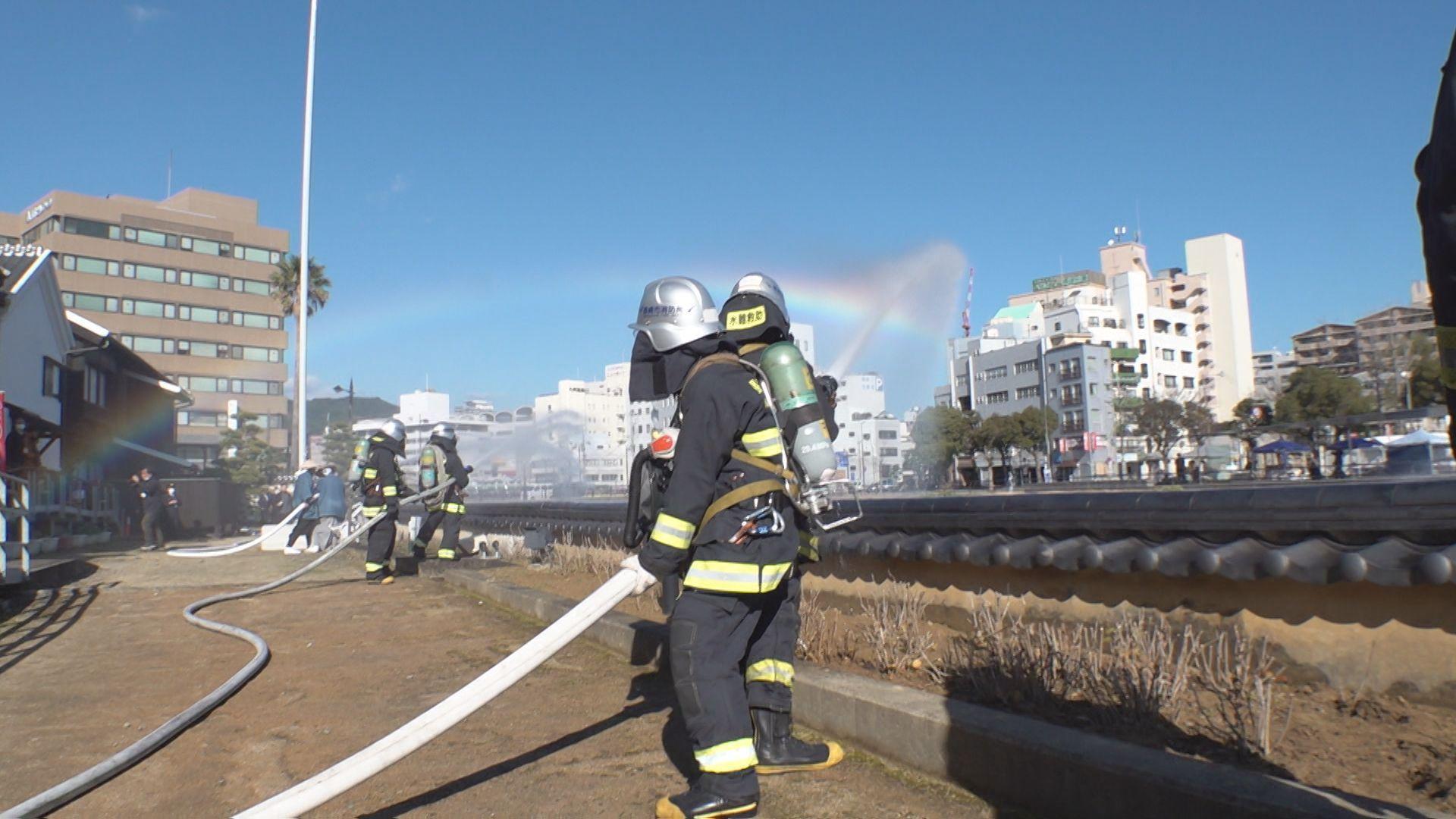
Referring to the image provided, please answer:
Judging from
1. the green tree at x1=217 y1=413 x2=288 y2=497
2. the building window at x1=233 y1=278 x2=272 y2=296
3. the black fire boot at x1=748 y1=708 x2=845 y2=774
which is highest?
the building window at x1=233 y1=278 x2=272 y2=296

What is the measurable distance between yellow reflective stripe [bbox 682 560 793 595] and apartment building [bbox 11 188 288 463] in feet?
253

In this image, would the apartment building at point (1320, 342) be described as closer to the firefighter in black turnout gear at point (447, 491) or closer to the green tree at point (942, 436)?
the green tree at point (942, 436)

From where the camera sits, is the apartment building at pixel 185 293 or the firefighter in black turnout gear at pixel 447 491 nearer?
the firefighter in black turnout gear at pixel 447 491

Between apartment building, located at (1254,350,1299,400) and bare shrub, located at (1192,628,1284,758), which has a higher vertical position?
apartment building, located at (1254,350,1299,400)

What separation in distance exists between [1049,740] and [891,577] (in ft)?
10.2

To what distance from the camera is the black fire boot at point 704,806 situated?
330 cm

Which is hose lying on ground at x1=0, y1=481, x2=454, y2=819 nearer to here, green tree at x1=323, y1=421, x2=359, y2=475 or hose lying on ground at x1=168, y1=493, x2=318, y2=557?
hose lying on ground at x1=168, y1=493, x2=318, y2=557

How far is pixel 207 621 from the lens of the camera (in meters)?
8.09

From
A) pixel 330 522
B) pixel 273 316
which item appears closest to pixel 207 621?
pixel 330 522

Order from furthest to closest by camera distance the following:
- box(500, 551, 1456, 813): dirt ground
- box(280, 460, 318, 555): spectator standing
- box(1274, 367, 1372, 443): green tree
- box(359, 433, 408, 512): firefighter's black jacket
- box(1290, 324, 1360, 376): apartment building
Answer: box(1290, 324, 1360, 376): apartment building, box(1274, 367, 1372, 443): green tree, box(280, 460, 318, 555): spectator standing, box(359, 433, 408, 512): firefighter's black jacket, box(500, 551, 1456, 813): dirt ground

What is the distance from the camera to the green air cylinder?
375 centimetres

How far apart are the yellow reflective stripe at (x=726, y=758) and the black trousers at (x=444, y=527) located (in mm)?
9670

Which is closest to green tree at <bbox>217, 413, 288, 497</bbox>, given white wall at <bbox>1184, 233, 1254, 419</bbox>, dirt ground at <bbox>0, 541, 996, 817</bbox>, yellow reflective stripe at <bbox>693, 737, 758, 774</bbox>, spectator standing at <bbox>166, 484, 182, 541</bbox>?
spectator standing at <bbox>166, 484, 182, 541</bbox>

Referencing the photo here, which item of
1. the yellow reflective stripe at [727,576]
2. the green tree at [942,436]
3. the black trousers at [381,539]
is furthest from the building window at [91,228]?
the yellow reflective stripe at [727,576]
